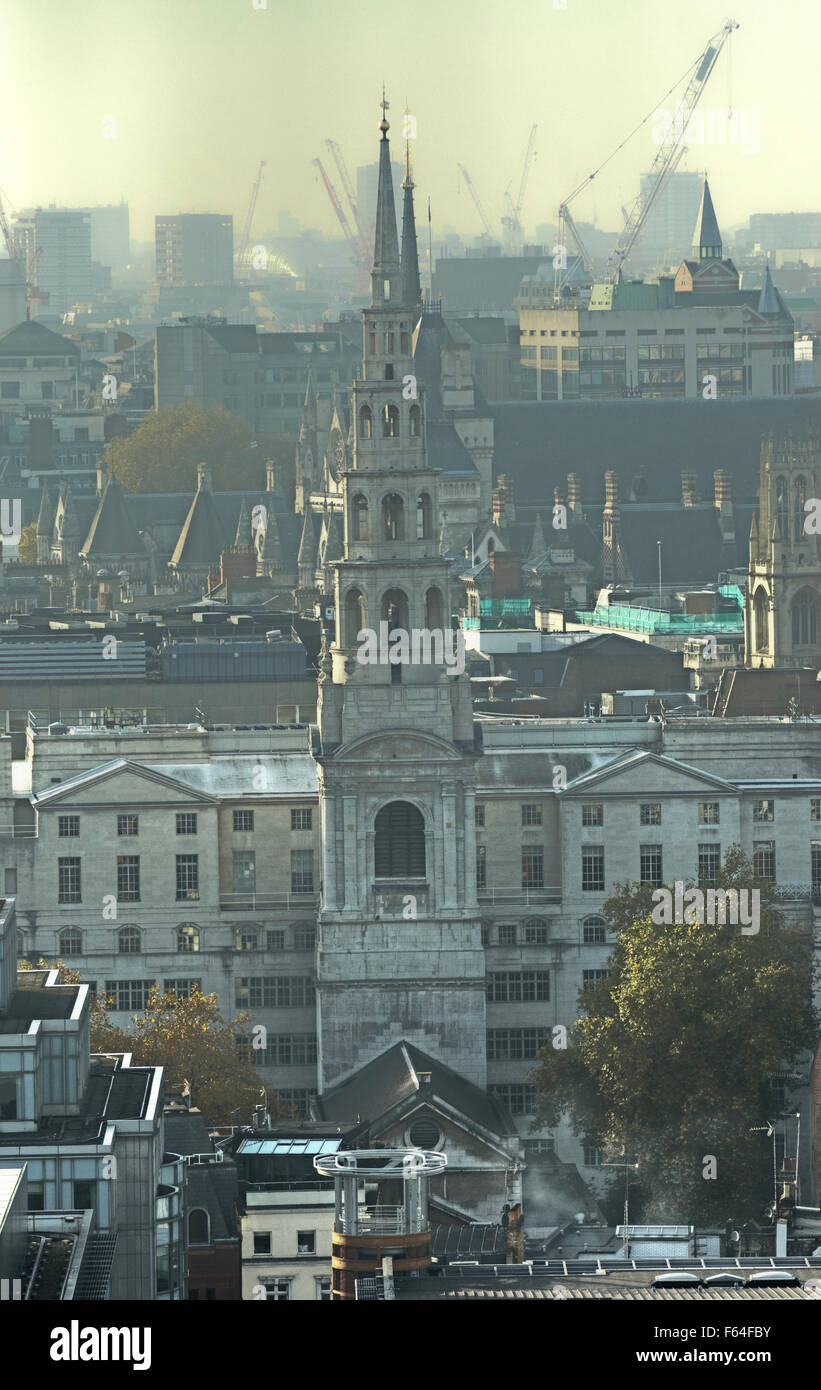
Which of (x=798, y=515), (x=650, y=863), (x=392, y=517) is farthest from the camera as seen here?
(x=798, y=515)

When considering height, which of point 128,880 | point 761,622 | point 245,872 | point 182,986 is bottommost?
point 182,986

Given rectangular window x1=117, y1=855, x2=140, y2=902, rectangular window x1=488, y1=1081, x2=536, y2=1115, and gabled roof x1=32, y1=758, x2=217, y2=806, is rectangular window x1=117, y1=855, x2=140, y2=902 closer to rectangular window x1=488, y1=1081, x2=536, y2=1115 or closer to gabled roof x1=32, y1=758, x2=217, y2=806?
gabled roof x1=32, y1=758, x2=217, y2=806

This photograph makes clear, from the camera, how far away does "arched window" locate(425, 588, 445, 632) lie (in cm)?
10131

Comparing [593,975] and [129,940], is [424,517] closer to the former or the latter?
[593,975]

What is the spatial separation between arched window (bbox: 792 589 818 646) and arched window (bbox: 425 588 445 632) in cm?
4478

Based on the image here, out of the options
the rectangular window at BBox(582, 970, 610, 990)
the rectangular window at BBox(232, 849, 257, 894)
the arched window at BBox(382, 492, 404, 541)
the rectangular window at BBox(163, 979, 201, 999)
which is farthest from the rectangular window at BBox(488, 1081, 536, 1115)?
the arched window at BBox(382, 492, 404, 541)

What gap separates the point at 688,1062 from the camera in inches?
3718

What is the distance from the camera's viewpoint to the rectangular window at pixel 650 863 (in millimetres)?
105500

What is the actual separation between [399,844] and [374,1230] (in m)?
25.8

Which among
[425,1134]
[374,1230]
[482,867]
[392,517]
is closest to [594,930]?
[482,867]

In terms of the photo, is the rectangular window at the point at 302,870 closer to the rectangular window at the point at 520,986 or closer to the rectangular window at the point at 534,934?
the rectangular window at the point at 520,986

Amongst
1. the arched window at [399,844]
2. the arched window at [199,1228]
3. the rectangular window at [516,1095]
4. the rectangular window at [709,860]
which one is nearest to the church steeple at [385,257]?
the arched window at [399,844]
